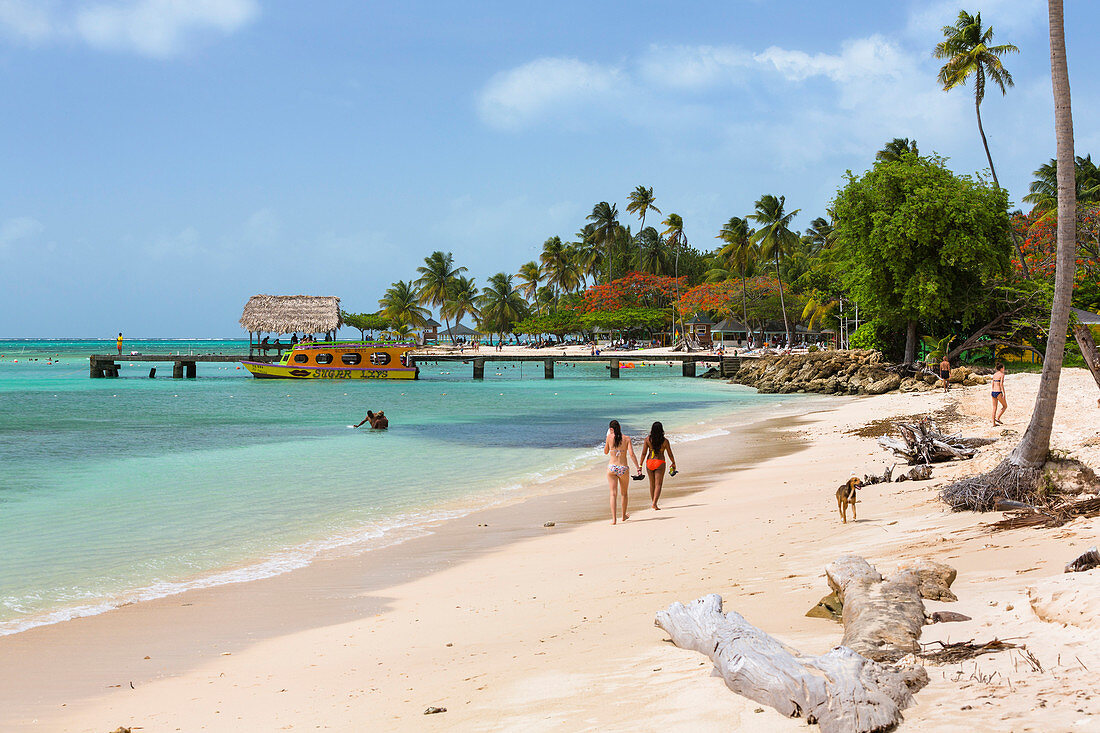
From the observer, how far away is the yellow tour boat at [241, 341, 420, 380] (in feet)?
192

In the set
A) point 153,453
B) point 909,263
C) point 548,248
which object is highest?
point 548,248

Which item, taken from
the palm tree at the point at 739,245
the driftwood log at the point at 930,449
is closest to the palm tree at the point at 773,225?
the palm tree at the point at 739,245

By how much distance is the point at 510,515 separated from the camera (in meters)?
12.3

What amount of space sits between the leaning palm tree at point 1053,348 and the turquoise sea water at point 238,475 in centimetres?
721

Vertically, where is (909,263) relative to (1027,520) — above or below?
above

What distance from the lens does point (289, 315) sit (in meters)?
66.1

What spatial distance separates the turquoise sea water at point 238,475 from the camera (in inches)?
371

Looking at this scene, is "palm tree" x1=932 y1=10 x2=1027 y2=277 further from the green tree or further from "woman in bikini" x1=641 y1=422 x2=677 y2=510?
"woman in bikini" x1=641 y1=422 x2=677 y2=510

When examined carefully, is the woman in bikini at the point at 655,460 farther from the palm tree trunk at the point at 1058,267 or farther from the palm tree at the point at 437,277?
the palm tree at the point at 437,277

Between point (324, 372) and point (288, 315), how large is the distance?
10.2 metres

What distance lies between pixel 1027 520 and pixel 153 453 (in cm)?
2008

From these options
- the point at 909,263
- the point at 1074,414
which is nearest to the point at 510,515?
the point at 1074,414

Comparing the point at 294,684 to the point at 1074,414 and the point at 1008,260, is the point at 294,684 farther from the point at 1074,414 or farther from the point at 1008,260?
the point at 1008,260

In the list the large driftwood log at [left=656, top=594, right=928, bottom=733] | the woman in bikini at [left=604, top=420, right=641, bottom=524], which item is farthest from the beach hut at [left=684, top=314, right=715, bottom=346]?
the large driftwood log at [left=656, top=594, right=928, bottom=733]
